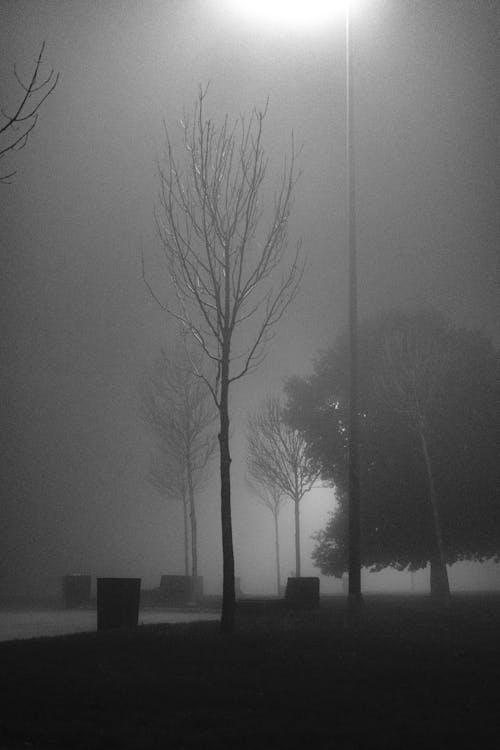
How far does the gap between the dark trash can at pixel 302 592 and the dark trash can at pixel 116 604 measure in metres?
5.18

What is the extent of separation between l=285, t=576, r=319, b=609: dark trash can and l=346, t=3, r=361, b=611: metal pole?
4.49 metres

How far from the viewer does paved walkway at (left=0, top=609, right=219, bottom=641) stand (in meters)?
16.9

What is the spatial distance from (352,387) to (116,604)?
6646 mm

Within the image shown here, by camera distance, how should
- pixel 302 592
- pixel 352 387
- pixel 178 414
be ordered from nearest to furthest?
pixel 352 387 < pixel 302 592 < pixel 178 414

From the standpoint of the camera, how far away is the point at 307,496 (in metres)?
43.0

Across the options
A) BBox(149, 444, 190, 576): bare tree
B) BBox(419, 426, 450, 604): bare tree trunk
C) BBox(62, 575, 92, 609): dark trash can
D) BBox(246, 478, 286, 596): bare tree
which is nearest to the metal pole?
BBox(419, 426, 450, 604): bare tree trunk

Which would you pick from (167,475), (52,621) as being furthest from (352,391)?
(167,475)

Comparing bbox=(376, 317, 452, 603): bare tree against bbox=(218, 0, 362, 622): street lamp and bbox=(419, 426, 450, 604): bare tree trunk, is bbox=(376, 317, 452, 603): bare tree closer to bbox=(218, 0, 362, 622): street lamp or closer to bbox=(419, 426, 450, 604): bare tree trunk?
bbox=(419, 426, 450, 604): bare tree trunk

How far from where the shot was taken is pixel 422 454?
3147 centimetres

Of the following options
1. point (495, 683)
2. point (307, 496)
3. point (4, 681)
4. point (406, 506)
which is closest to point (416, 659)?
point (495, 683)

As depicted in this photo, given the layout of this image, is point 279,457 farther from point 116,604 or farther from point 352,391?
point 116,604

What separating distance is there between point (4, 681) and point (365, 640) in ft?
20.5

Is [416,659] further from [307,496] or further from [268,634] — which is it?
[307,496]

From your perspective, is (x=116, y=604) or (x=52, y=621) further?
(x=52, y=621)
